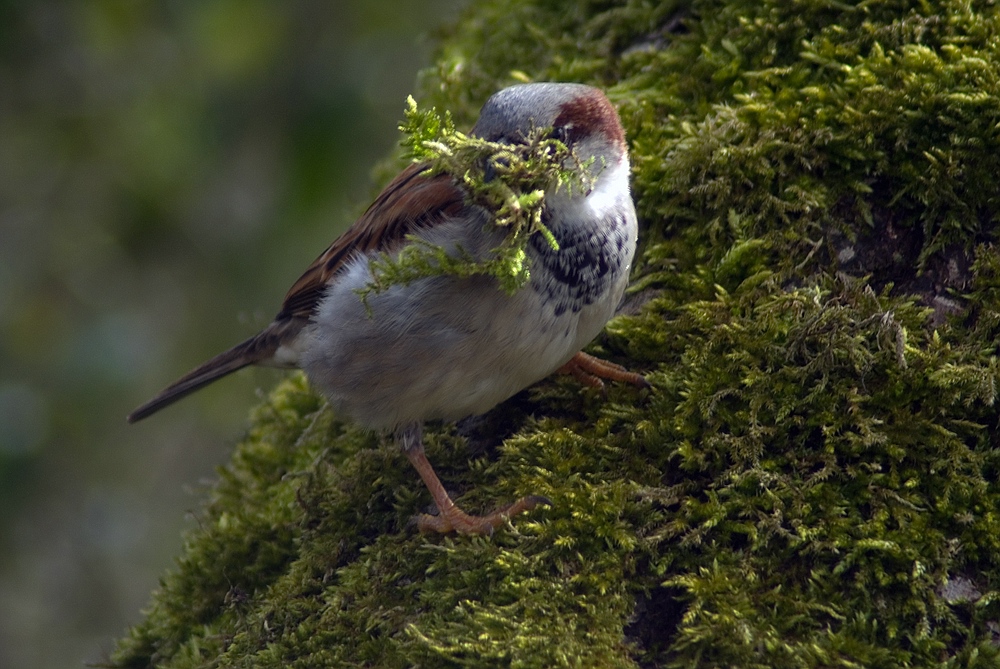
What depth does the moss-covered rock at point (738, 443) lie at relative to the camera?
208cm

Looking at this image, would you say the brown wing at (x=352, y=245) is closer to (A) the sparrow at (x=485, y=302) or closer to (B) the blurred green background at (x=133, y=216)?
(A) the sparrow at (x=485, y=302)

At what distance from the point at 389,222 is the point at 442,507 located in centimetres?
92

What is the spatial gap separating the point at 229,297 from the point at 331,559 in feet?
12.9

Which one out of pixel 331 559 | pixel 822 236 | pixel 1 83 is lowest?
pixel 331 559

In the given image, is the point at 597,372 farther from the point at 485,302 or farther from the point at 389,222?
the point at 389,222

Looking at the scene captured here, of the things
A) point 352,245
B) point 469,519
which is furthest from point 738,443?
point 352,245

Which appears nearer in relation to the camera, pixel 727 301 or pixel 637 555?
A: pixel 637 555

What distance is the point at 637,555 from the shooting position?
2223 mm

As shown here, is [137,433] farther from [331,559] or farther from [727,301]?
[727,301]

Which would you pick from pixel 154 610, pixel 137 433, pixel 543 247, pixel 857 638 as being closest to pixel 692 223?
pixel 543 247

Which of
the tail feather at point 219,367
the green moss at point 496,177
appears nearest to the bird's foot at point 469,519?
the green moss at point 496,177

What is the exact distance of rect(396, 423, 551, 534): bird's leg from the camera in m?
2.42

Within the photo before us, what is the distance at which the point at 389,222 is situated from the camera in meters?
2.96

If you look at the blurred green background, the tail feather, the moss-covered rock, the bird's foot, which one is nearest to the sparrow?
the bird's foot
